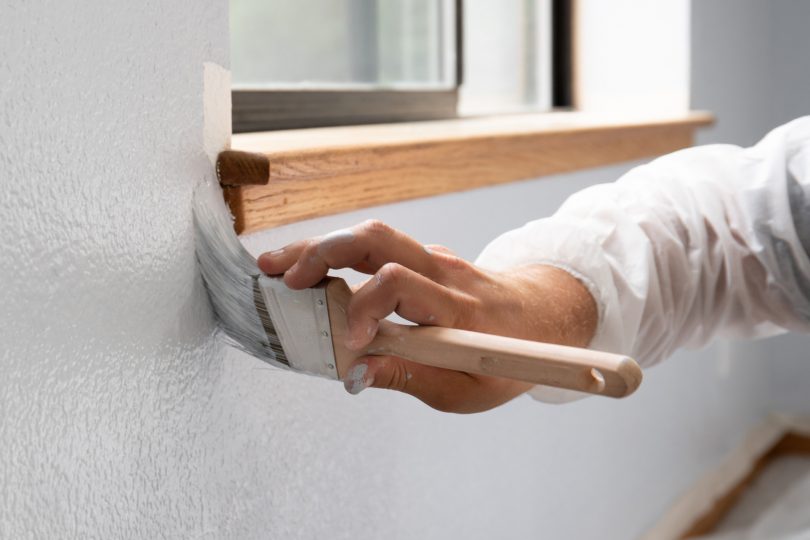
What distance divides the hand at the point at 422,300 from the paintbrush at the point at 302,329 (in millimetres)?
11

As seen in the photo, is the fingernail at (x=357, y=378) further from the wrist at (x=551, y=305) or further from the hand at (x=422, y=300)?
the wrist at (x=551, y=305)

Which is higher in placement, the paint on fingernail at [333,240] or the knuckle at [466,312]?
the paint on fingernail at [333,240]

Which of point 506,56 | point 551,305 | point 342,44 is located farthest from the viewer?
point 506,56

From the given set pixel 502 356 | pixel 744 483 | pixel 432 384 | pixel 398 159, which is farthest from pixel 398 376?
pixel 744 483

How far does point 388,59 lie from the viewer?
4.36ft

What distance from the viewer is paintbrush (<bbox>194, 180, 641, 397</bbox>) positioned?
1.73 feet

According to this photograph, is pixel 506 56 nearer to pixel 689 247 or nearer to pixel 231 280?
pixel 689 247

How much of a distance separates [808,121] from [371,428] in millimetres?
500

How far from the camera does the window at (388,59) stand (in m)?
1.09

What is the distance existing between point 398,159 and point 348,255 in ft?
0.91

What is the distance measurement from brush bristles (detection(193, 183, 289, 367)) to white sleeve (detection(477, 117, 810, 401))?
244mm

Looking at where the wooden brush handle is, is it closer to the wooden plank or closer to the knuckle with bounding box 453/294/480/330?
the knuckle with bounding box 453/294/480/330

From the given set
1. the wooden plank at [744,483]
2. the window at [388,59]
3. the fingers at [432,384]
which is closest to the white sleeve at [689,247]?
the fingers at [432,384]

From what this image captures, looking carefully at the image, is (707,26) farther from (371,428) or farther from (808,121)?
(371,428)
